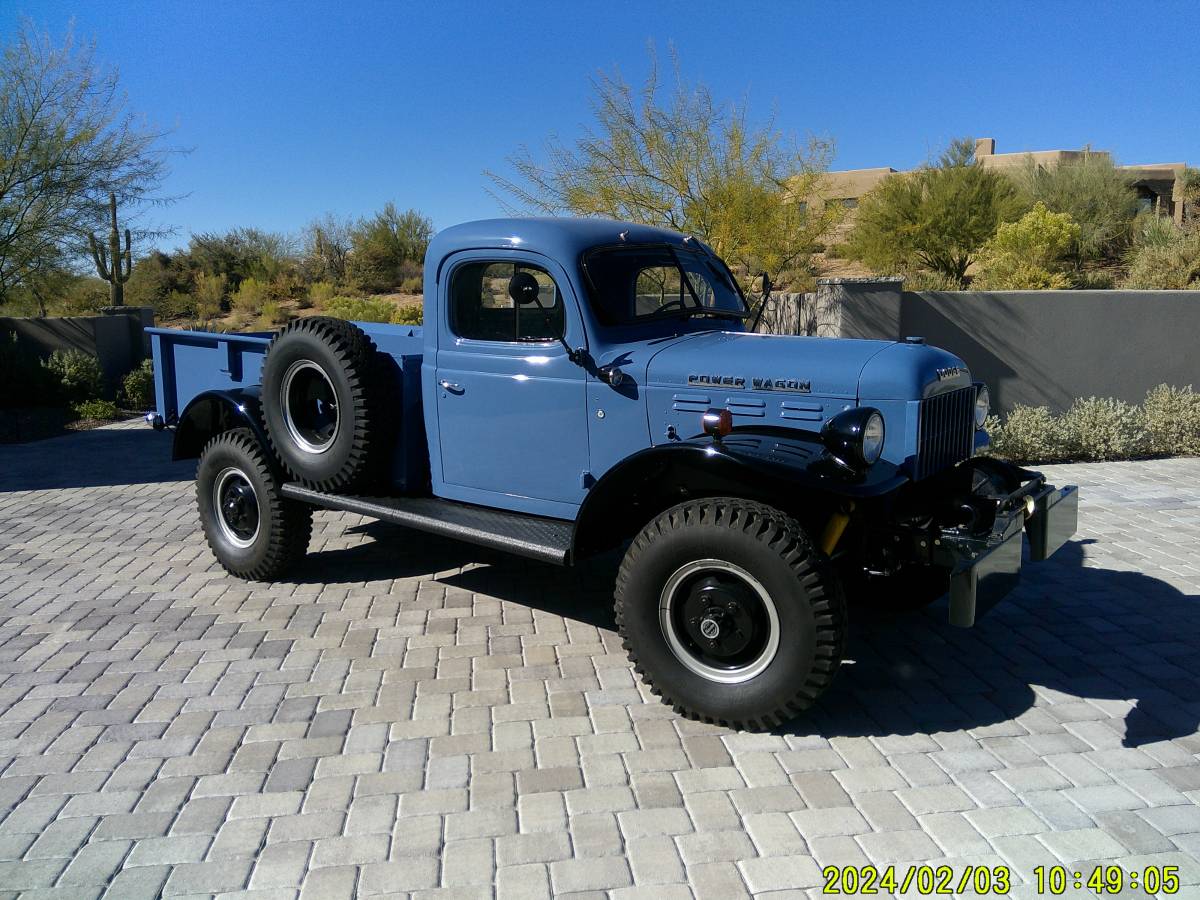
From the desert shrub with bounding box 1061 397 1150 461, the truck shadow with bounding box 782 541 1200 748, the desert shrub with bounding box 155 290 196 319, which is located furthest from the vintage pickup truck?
the desert shrub with bounding box 155 290 196 319

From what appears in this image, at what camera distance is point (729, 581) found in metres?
3.66

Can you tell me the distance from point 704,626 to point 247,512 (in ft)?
10.4

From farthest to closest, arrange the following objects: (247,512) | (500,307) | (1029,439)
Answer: (1029,439) < (247,512) < (500,307)

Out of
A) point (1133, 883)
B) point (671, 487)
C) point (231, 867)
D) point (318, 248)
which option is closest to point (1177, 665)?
point (1133, 883)

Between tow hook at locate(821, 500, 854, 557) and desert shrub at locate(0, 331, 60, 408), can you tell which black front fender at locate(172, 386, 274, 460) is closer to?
tow hook at locate(821, 500, 854, 557)

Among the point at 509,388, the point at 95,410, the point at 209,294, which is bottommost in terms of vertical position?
the point at 95,410

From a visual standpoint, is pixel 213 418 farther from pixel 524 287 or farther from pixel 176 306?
pixel 176 306

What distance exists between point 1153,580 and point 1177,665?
130cm


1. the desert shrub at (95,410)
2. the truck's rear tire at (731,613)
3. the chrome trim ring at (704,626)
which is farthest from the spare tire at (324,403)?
the desert shrub at (95,410)

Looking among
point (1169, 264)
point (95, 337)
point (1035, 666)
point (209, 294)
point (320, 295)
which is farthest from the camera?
point (209, 294)

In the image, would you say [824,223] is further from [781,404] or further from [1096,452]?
[781,404]

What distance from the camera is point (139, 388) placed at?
12930mm

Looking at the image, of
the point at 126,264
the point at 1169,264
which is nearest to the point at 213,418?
the point at 1169,264

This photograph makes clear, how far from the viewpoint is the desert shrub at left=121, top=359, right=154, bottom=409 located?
42.3 ft
